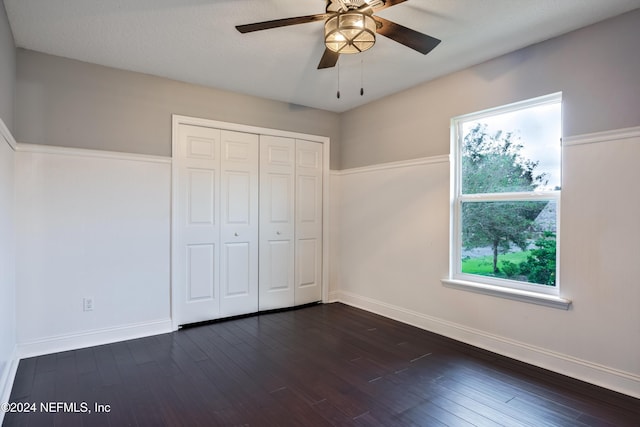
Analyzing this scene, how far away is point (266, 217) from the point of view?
13.9 ft

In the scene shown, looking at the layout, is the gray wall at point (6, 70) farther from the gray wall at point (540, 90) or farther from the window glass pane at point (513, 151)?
the window glass pane at point (513, 151)

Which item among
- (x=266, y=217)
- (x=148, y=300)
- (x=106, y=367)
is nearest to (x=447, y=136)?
(x=266, y=217)

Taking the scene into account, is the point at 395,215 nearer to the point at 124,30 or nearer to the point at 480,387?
the point at 480,387

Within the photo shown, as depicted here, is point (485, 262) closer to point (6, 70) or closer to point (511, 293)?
point (511, 293)

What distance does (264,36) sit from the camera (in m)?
2.70

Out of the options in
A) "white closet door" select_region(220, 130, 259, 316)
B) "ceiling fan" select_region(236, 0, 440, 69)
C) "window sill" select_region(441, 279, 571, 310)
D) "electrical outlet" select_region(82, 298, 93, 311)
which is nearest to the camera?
"ceiling fan" select_region(236, 0, 440, 69)

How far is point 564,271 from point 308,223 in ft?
9.15

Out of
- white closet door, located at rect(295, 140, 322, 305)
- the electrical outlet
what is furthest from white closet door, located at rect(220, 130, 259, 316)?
the electrical outlet

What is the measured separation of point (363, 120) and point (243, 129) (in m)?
1.51

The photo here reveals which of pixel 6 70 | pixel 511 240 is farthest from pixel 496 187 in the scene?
pixel 6 70

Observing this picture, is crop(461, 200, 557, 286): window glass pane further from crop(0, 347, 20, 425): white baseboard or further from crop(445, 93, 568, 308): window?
crop(0, 347, 20, 425): white baseboard

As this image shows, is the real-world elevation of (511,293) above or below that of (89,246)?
below

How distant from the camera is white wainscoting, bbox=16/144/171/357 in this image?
290 cm

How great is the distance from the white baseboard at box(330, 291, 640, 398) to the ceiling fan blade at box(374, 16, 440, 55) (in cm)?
244
